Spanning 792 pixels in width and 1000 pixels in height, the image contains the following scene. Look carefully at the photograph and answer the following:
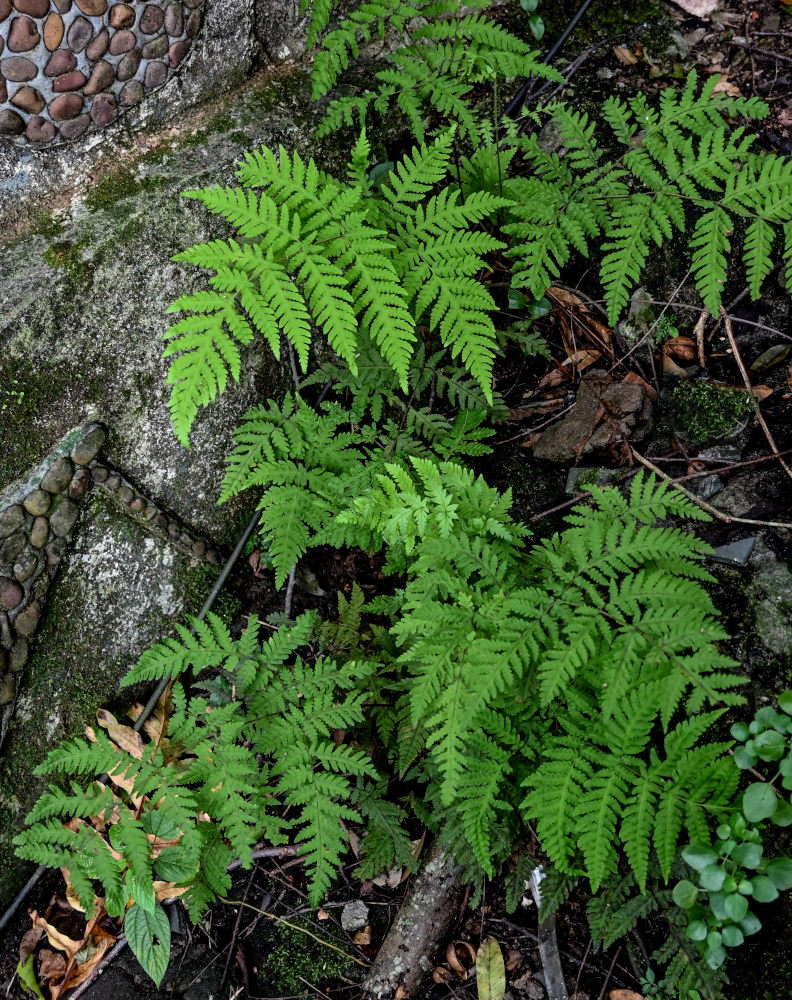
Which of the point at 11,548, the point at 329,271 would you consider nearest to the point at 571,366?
the point at 329,271

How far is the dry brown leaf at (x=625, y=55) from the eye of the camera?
14.1 ft

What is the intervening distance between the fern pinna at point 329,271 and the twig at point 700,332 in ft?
3.94

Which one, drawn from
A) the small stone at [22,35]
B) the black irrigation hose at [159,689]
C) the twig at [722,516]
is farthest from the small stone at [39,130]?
the twig at [722,516]

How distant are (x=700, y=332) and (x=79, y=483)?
3.26m

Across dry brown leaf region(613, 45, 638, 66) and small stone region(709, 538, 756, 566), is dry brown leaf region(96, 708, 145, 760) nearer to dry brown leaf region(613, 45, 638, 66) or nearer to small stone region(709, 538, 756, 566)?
small stone region(709, 538, 756, 566)

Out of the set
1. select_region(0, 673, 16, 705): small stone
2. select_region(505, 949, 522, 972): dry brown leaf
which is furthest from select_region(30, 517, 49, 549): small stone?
select_region(505, 949, 522, 972): dry brown leaf

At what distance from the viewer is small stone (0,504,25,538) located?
3.46 metres

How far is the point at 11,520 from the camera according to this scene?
3.48 m

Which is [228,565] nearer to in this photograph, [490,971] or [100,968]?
[100,968]

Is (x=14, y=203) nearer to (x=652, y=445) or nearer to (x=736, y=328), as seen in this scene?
(x=652, y=445)

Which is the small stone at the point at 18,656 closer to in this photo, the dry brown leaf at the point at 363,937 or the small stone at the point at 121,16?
the dry brown leaf at the point at 363,937

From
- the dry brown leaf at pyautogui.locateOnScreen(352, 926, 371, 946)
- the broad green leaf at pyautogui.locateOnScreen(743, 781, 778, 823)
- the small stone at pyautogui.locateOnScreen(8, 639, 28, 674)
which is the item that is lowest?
the dry brown leaf at pyautogui.locateOnScreen(352, 926, 371, 946)

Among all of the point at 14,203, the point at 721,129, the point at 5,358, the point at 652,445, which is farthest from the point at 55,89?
the point at 652,445

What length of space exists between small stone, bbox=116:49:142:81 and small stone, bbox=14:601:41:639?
105 inches
